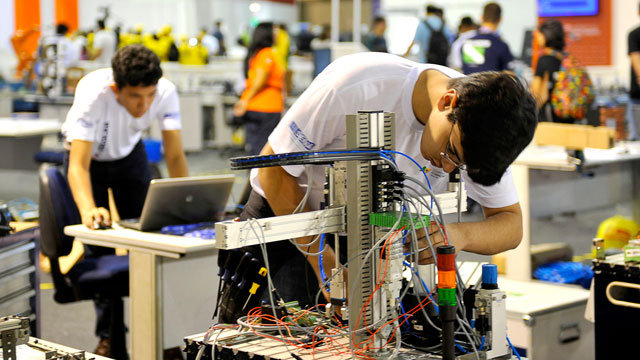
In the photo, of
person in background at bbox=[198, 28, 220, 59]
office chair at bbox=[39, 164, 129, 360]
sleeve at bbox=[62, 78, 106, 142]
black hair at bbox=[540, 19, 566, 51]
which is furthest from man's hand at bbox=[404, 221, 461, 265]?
person in background at bbox=[198, 28, 220, 59]

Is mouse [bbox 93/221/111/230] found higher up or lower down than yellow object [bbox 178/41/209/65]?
lower down

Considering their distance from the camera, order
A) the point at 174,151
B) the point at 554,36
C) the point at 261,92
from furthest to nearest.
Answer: the point at 261,92 → the point at 554,36 → the point at 174,151

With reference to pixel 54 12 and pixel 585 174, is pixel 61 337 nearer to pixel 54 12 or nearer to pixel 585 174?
pixel 585 174

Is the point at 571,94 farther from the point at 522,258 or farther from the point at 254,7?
the point at 254,7

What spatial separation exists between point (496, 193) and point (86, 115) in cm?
188

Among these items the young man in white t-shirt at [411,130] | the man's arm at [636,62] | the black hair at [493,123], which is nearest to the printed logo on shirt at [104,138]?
the young man in white t-shirt at [411,130]

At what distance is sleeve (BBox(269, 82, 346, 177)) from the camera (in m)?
1.68

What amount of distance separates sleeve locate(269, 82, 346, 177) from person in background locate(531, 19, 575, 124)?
3.82m

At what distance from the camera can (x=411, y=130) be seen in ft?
5.49

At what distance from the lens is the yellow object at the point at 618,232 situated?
3880 millimetres

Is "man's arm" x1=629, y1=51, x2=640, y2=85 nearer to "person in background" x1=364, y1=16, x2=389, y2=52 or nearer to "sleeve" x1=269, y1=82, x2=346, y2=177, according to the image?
"person in background" x1=364, y1=16, x2=389, y2=52

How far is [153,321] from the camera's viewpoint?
266 cm

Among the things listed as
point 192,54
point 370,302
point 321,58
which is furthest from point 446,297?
point 192,54

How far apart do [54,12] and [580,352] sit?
14730 mm
